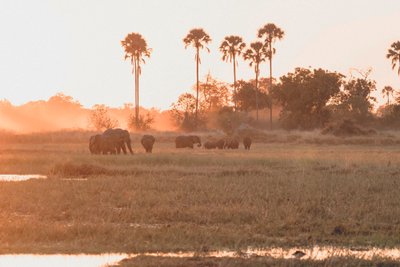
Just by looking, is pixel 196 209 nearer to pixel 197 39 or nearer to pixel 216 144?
pixel 216 144

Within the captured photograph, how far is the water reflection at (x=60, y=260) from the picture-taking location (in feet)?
44.0

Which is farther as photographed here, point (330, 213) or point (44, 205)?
point (44, 205)

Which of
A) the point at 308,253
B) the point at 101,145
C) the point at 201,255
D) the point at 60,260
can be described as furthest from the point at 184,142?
the point at 60,260

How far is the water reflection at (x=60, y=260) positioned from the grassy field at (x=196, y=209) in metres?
0.39

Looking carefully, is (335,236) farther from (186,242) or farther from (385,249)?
(186,242)

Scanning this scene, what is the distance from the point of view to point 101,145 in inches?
1834

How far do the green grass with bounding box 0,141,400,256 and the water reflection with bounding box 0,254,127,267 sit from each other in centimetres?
39

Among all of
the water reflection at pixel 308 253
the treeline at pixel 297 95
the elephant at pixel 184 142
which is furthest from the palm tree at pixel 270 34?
the water reflection at pixel 308 253

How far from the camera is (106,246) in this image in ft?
48.8

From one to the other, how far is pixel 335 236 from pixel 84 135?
56.2 m

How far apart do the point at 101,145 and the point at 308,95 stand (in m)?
49.0

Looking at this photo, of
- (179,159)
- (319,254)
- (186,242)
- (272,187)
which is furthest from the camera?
(179,159)

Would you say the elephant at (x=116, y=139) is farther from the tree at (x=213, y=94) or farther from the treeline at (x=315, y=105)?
the tree at (x=213, y=94)

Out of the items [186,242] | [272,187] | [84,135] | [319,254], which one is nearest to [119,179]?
[272,187]
